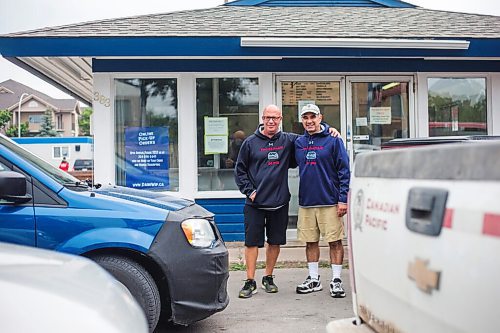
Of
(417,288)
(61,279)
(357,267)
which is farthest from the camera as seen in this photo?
(357,267)

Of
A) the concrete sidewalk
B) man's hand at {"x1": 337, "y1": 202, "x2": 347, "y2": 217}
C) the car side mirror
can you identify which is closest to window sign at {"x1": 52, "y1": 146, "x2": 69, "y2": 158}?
the concrete sidewalk

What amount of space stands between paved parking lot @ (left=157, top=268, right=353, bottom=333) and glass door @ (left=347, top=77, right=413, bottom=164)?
121 inches

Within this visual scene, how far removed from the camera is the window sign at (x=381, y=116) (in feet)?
31.1

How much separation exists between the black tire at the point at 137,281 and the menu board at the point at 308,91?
536 centimetres

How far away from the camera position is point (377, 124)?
31.3 feet

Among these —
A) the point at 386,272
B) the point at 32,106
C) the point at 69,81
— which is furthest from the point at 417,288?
the point at 32,106

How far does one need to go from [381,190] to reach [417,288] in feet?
1.69

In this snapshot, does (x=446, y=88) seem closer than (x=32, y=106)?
Yes

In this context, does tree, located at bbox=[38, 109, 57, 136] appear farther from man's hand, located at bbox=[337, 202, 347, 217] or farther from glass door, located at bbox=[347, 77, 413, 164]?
man's hand, located at bbox=[337, 202, 347, 217]

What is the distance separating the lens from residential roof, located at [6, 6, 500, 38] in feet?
28.3

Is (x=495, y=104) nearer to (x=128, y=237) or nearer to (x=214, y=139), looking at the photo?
(x=214, y=139)

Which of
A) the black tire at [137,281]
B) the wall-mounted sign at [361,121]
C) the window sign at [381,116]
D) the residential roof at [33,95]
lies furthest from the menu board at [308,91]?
the residential roof at [33,95]

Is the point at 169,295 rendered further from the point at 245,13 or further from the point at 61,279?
the point at 245,13

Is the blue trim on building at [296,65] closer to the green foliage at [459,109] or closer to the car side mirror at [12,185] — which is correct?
the green foliage at [459,109]
